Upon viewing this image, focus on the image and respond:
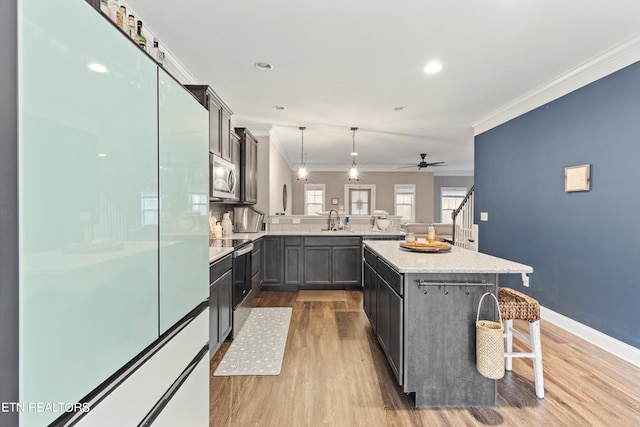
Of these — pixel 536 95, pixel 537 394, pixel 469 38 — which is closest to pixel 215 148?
pixel 469 38

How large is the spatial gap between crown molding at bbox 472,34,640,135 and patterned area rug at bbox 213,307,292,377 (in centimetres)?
381

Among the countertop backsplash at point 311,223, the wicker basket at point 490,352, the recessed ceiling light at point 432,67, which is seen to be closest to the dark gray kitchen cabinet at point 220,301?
the wicker basket at point 490,352

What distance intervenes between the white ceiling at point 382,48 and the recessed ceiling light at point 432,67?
6 cm

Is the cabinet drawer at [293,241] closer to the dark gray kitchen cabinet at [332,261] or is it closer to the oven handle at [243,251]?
the dark gray kitchen cabinet at [332,261]

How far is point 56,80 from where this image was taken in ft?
2.02

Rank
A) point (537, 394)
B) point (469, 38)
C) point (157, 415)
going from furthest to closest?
point (469, 38), point (537, 394), point (157, 415)

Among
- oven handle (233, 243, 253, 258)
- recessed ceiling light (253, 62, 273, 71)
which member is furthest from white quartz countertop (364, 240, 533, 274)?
recessed ceiling light (253, 62, 273, 71)

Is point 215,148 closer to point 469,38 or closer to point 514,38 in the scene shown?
point 469,38

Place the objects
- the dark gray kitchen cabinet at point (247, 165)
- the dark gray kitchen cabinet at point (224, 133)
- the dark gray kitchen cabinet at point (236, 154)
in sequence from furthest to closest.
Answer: the dark gray kitchen cabinet at point (247, 165), the dark gray kitchen cabinet at point (236, 154), the dark gray kitchen cabinet at point (224, 133)

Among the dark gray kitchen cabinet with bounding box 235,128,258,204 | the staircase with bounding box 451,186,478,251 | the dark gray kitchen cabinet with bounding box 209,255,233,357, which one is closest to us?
the dark gray kitchen cabinet with bounding box 209,255,233,357

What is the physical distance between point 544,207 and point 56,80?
4.34m

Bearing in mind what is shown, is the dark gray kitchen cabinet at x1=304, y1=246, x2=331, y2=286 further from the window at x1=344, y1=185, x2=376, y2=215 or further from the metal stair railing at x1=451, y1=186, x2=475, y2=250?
the window at x1=344, y1=185, x2=376, y2=215

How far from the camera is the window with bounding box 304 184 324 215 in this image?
10531 millimetres

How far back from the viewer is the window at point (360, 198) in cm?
1055
